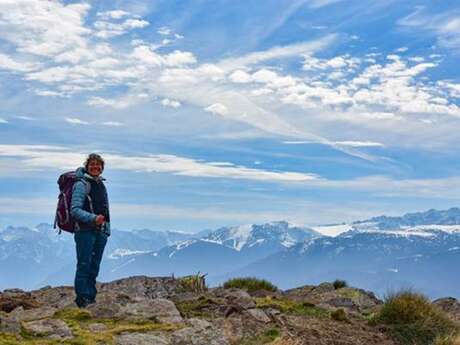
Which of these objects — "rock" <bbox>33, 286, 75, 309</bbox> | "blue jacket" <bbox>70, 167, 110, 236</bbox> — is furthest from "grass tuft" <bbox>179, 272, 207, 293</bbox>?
"blue jacket" <bbox>70, 167, 110, 236</bbox>

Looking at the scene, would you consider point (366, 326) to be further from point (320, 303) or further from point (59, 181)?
point (59, 181)

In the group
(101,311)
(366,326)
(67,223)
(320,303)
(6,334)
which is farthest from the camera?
(320,303)

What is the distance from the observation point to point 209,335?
11070 mm

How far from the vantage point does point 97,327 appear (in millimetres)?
11172

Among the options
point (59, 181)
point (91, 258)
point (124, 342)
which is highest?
point (59, 181)

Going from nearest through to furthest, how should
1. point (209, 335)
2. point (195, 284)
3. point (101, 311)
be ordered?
point (209, 335) < point (101, 311) < point (195, 284)

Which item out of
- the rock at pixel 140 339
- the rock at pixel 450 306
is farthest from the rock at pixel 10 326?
the rock at pixel 450 306

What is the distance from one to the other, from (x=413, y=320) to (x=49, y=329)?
8.17 m

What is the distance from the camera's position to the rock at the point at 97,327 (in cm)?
1100

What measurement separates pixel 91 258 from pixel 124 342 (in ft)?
14.1

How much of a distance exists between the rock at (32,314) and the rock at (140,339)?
7.69 ft

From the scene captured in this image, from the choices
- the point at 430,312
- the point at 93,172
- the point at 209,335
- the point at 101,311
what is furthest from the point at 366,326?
the point at 93,172

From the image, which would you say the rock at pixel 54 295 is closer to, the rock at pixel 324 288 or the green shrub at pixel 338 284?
the rock at pixel 324 288

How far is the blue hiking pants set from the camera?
1380 cm
